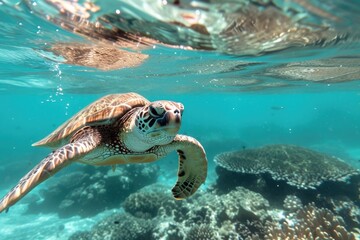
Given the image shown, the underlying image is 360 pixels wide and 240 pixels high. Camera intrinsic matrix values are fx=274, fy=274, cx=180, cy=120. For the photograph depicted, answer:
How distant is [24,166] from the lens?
2595 centimetres

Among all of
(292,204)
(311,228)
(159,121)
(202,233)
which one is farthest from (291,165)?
(159,121)

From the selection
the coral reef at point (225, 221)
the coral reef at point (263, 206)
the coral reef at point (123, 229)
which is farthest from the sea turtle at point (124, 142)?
the coral reef at point (123, 229)

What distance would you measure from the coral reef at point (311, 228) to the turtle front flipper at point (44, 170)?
17.1 ft

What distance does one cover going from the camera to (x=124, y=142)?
463cm

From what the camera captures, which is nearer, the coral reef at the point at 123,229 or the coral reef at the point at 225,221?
the coral reef at the point at 225,221

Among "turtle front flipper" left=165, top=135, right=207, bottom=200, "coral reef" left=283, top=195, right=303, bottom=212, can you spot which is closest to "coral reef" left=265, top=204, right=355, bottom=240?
"coral reef" left=283, top=195, right=303, bottom=212

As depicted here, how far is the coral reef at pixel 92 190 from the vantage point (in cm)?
1358

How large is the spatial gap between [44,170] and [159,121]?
1.60 m

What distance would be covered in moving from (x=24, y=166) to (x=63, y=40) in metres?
20.6

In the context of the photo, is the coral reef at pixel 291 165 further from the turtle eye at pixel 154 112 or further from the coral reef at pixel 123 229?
the turtle eye at pixel 154 112

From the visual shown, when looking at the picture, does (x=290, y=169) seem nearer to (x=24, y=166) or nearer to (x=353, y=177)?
(x=353, y=177)

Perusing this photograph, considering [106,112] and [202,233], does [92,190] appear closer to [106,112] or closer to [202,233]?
[202,233]

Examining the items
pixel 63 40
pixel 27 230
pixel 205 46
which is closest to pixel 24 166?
pixel 27 230

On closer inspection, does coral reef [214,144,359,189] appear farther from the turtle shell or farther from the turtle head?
the turtle head
